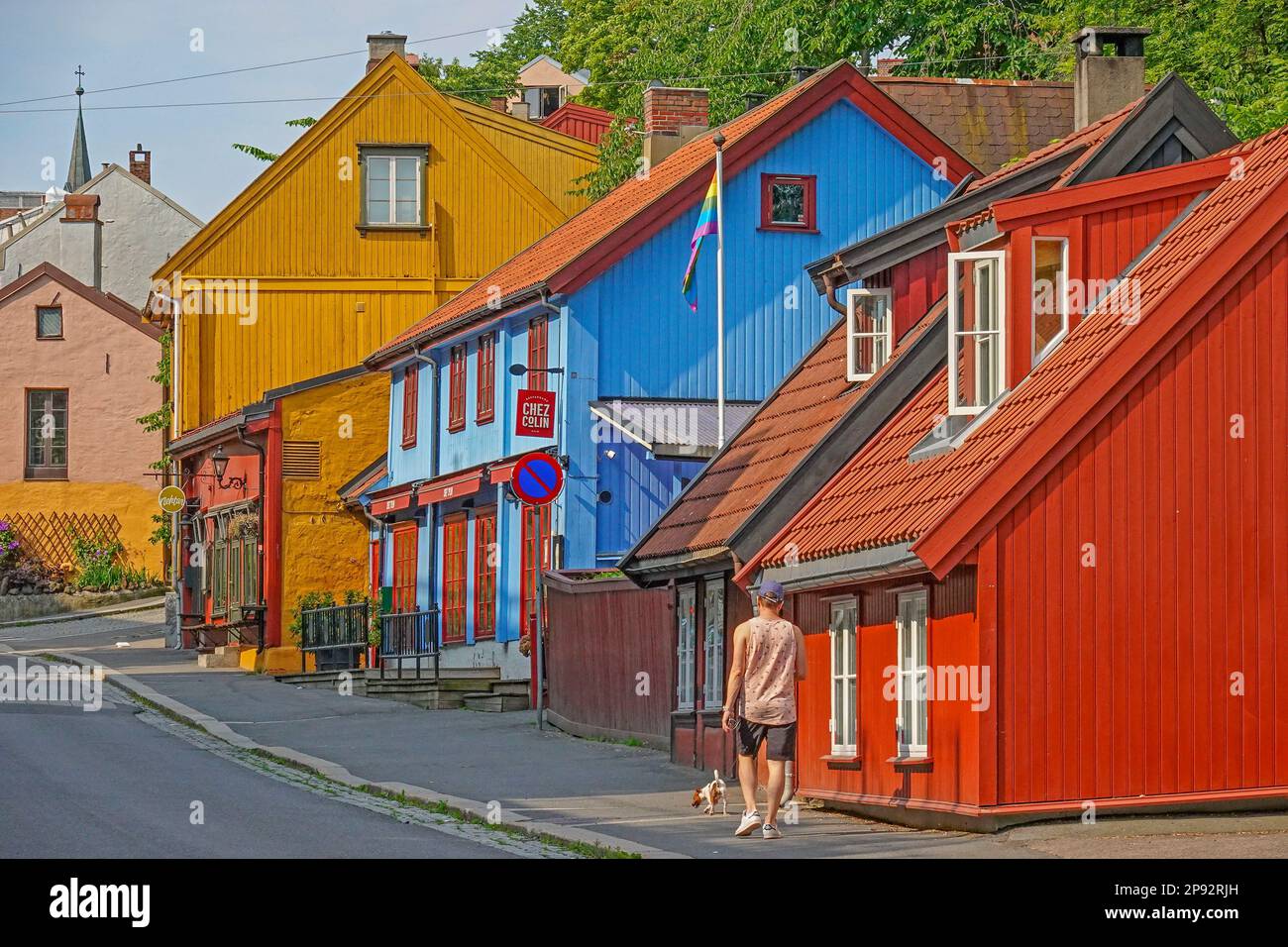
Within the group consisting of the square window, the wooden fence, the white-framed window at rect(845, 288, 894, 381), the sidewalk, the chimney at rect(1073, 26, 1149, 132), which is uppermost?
the square window

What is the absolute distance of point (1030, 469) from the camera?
48.0ft

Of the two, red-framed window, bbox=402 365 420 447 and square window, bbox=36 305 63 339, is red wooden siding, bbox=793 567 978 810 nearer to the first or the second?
red-framed window, bbox=402 365 420 447

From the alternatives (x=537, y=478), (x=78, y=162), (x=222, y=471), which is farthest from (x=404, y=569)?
(x=78, y=162)

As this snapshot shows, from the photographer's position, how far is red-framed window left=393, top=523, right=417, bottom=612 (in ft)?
122

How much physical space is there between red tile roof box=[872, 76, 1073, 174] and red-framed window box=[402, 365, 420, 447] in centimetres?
959

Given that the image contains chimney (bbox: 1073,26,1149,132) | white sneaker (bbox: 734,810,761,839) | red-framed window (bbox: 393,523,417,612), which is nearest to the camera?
white sneaker (bbox: 734,810,761,839)

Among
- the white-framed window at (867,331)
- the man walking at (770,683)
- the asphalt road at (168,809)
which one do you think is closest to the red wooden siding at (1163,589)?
the man walking at (770,683)

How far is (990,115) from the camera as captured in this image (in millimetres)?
35500

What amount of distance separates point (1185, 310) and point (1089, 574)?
6.38 feet

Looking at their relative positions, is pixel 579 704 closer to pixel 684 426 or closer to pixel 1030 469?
pixel 684 426

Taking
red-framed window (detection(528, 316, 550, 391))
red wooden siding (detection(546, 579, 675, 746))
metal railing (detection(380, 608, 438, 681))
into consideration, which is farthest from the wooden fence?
red wooden siding (detection(546, 579, 675, 746))

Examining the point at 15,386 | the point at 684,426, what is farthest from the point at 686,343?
the point at 15,386

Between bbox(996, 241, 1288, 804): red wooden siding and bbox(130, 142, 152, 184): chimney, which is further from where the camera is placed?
bbox(130, 142, 152, 184): chimney

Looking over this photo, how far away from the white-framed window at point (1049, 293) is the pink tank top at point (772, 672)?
3289 millimetres
